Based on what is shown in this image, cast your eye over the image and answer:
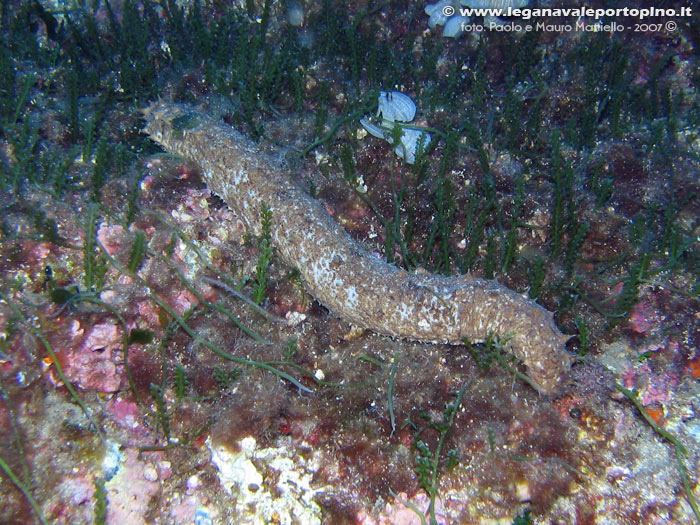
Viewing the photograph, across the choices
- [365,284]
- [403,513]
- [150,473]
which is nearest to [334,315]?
[365,284]

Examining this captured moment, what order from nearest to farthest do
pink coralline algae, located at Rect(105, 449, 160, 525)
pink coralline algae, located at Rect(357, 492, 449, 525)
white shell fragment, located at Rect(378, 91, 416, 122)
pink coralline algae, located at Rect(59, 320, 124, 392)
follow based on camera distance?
pink coralline algae, located at Rect(105, 449, 160, 525)
pink coralline algae, located at Rect(357, 492, 449, 525)
pink coralline algae, located at Rect(59, 320, 124, 392)
white shell fragment, located at Rect(378, 91, 416, 122)

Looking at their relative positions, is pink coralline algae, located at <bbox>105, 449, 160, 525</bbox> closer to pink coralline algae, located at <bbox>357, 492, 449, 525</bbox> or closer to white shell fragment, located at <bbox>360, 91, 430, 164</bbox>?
pink coralline algae, located at <bbox>357, 492, 449, 525</bbox>

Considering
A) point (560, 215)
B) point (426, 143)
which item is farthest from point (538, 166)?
point (426, 143)

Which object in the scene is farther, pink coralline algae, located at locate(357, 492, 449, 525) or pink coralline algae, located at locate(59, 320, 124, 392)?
pink coralline algae, located at locate(59, 320, 124, 392)

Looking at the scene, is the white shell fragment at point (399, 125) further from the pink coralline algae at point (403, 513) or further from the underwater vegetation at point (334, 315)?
the pink coralline algae at point (403, 513)

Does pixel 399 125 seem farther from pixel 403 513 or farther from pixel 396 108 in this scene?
pixel 403 513

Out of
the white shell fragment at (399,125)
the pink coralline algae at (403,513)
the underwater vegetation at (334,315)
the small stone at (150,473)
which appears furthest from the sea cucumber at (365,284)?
the small stone at (150,473)

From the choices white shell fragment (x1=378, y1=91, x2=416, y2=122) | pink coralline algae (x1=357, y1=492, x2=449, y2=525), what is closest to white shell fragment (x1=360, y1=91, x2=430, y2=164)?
white shell fragment (x1=378, y1=91, x2=416, y2=122)

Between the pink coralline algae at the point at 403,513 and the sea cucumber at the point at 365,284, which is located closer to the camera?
the pink coralline algae at the point at 403,513
